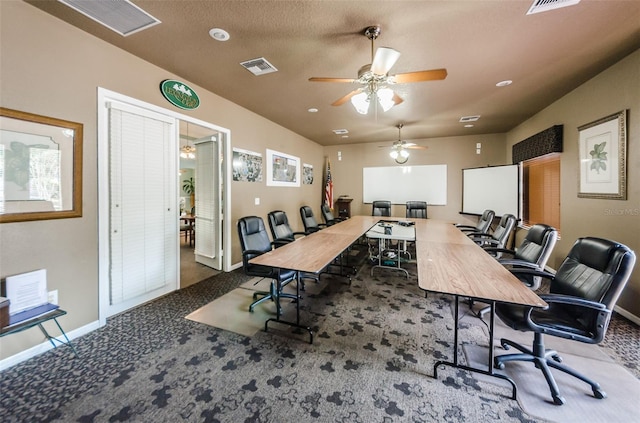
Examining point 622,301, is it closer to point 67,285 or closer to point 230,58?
point 230,58

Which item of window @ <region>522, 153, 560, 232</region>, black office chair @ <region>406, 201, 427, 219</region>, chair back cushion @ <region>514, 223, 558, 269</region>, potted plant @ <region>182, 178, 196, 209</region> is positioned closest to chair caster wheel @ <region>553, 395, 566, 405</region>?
chair back cushion @ <region>514, 223, 558, 269</region>

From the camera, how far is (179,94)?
125 inches

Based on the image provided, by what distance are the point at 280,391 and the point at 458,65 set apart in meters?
3.62

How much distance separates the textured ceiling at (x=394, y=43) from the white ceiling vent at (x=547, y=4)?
0.16 feet

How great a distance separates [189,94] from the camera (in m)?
3.30

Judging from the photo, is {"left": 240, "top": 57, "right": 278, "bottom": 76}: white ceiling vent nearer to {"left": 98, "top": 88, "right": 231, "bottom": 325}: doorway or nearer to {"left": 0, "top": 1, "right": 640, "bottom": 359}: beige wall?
{"left": 0, "top": 1, "right": 640, "bottom": 359}: beige wall

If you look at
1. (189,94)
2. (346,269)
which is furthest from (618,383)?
(189,94)

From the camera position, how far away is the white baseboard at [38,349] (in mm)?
1893

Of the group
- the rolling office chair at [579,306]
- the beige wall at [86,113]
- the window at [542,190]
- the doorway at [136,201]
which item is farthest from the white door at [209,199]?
the window at [542,190]

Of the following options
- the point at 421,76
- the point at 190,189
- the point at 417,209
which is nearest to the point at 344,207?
the point at 417,209

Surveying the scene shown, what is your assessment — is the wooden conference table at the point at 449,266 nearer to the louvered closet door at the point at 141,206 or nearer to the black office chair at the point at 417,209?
the louvered closet door at the point at 141,206

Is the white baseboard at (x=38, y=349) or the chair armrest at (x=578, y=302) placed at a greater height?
the chair armrest at (x=578, y=302)

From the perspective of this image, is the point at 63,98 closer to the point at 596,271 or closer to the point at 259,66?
the point at 259,66

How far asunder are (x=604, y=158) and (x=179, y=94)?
209 inches
